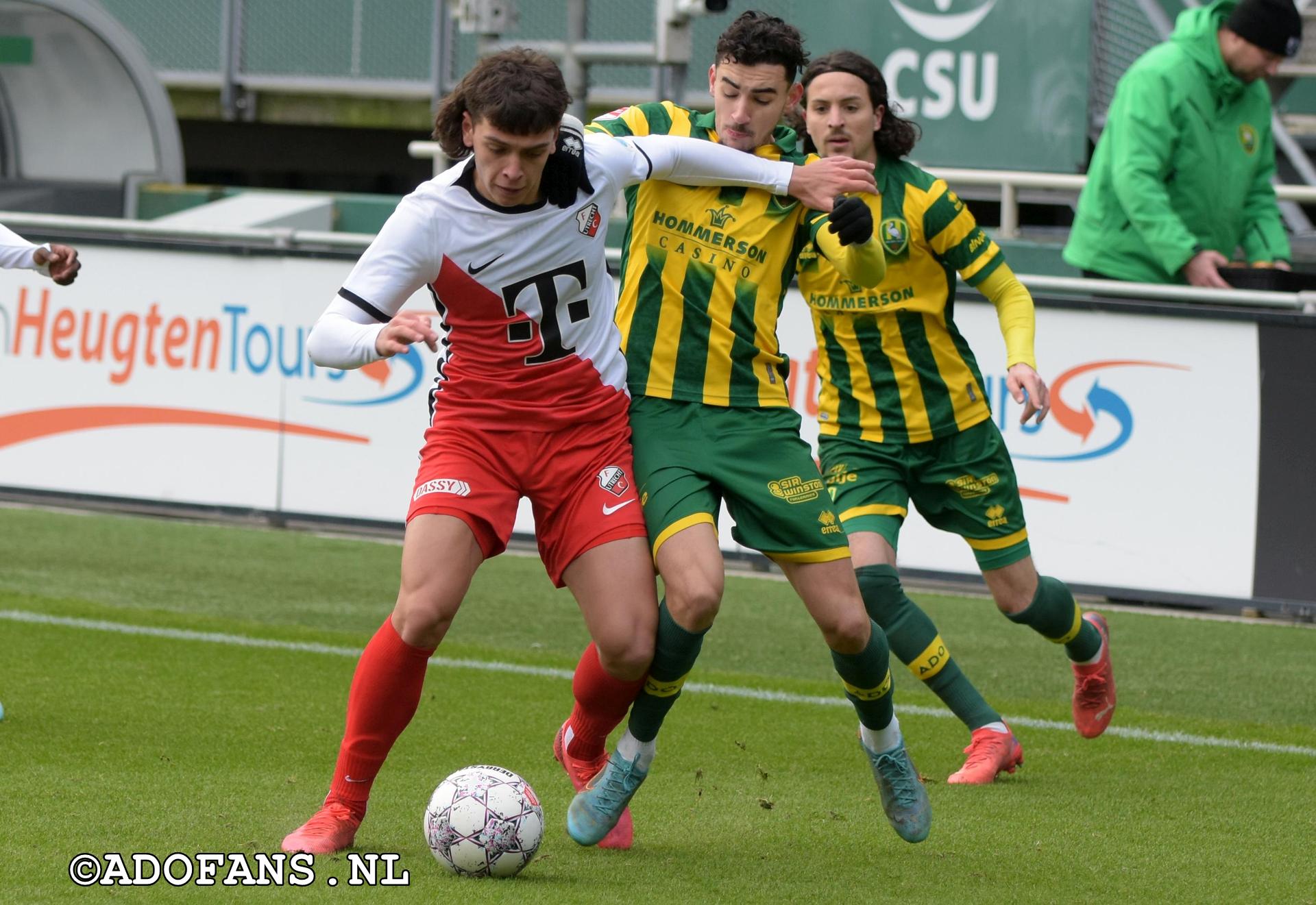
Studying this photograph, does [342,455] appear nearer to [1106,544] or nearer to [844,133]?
[1106,544]

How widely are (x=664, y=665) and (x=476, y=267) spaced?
3.66 feet

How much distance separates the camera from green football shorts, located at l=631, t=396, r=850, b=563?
187 inches

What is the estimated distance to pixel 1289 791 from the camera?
18.5 ft

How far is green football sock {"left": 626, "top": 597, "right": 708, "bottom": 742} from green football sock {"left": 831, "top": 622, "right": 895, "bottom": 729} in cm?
40

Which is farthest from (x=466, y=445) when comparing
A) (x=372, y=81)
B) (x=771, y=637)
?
(x=372, y=81)

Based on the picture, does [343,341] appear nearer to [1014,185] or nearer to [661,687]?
[661,687]

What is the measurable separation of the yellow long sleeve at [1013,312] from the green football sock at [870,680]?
102 centimetres

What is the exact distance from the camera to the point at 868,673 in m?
4.83

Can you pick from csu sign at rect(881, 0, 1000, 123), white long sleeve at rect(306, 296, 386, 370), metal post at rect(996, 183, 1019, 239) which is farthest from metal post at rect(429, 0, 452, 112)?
white long sleeve at rect(306, 296, 386, 370)

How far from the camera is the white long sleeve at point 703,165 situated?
4.78m

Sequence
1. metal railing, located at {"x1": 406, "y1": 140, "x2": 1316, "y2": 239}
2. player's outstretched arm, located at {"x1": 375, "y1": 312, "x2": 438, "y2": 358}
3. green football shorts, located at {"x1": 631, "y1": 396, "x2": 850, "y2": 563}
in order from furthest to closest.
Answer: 1. metal railing, located at {"x1": 406, "y1": 140, "x2": 1316, "y2": 239}
2. green football shorts, located at {"x1": 631, "y1": 396, "x2": 850, "y2": 563}
3. player's outstretched arm, located at {"x1": 375, "y1": 312, "x2": 438, "y2": 358}

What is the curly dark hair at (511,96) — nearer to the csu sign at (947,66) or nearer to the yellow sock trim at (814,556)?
the yellow sock trim at (814,556)

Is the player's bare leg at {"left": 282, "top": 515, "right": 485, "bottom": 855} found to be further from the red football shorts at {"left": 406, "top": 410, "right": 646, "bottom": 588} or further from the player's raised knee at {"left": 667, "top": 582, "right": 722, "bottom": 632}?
the player's raised knee at {"left": 667, "top": 582, "right": 722, "bottom": 632}

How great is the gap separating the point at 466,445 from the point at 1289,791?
2803mm
